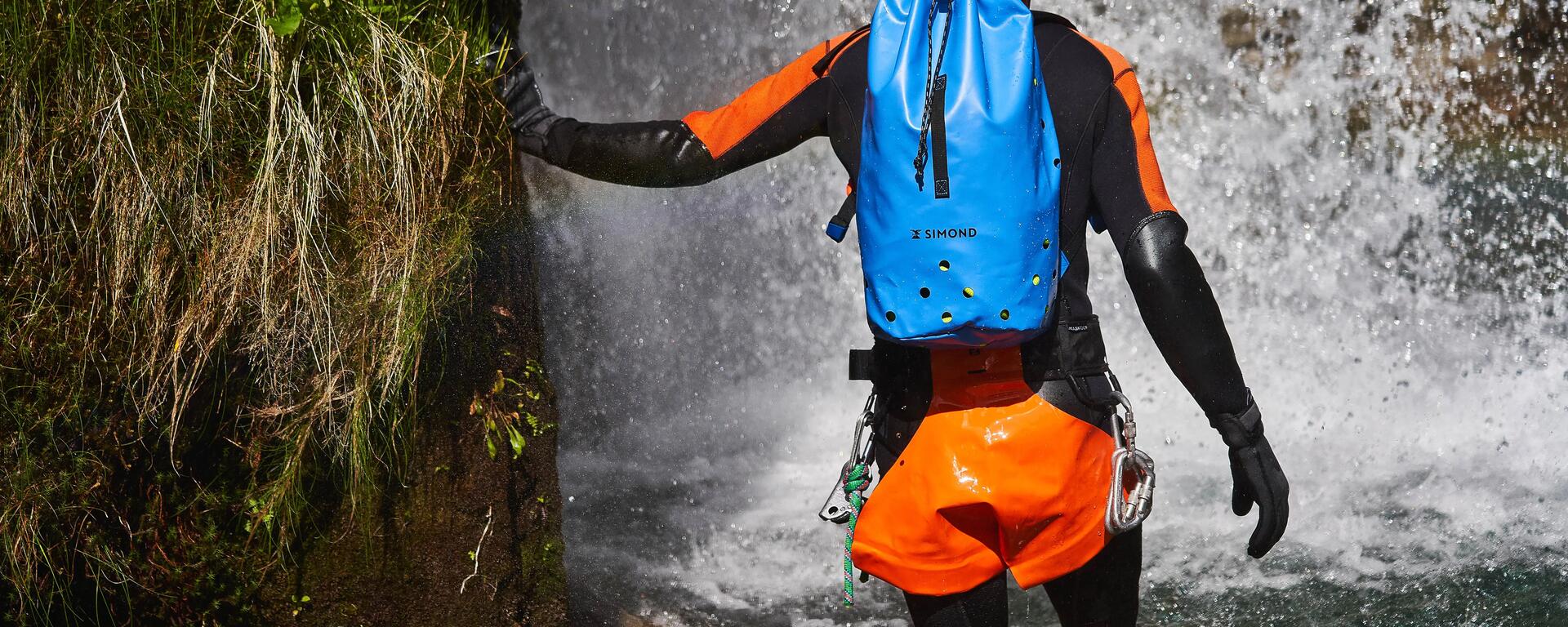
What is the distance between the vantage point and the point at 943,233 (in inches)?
75.4

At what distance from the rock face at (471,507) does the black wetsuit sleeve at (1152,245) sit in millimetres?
1670

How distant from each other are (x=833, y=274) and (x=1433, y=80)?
290 centimetres

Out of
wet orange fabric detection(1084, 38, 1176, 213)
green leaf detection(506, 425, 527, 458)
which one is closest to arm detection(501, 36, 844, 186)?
wet orange fabric detection(1084, 38, 1176, 213)

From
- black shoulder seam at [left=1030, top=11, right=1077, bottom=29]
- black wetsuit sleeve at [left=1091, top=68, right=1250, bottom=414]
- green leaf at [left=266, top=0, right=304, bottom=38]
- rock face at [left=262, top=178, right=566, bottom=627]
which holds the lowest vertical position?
rock face at [left=262, top=178, right=566, bottom=627]

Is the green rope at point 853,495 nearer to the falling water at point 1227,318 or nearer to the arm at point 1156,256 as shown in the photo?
the arm at point 1156,256

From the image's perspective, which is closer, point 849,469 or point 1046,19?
point 1046,19

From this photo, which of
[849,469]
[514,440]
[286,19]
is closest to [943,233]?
[849,469]

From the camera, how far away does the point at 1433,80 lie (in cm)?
557

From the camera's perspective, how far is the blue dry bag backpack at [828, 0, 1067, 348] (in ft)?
6.21

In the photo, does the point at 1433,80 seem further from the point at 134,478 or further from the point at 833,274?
the point at 134,478

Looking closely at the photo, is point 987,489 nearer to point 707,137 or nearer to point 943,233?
point 943,233

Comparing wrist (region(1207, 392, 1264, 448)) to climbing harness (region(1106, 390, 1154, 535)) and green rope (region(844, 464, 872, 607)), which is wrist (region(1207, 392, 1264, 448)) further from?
green rope (region(844, 464, 872, 607))

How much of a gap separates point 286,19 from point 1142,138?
182 centimetres

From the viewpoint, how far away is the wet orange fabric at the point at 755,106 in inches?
86.1
